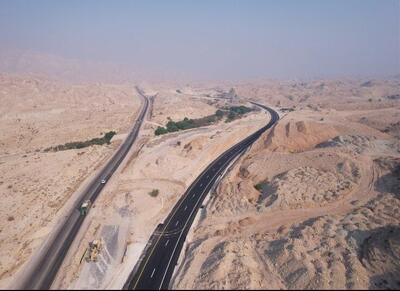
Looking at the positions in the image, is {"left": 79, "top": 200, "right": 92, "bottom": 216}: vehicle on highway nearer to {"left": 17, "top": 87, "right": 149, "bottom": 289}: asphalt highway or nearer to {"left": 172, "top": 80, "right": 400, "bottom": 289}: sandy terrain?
{"left": 17, "top": 87, "right": 149, "bottom": 289}: asphalt highway

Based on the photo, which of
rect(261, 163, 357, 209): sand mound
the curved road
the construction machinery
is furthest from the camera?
rect(261, 163, 357, 209): sand mound

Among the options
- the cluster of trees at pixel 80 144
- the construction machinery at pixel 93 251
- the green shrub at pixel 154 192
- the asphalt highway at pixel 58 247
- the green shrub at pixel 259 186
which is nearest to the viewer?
the asphalt highway at pixel 58 247

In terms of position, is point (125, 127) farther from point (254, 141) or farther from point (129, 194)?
point (129, 194)

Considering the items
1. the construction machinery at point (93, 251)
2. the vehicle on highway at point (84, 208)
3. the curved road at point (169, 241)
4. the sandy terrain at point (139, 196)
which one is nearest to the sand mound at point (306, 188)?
the curved road at point (169, 241)

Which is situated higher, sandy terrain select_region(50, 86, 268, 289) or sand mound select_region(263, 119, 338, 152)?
sand mound select_region(263, 119, 338, 152)

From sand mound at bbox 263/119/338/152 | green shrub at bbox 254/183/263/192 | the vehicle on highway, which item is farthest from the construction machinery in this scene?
sand mound at bbox 263/119/338/152

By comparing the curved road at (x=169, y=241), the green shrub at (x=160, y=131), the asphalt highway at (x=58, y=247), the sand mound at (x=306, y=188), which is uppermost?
the sand mound at (x=306, y=188)

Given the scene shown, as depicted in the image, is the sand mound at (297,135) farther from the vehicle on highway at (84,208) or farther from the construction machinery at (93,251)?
the construction machinery at (93,251)

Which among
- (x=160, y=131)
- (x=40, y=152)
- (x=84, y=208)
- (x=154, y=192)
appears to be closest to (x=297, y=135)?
(x=160, y=131)
